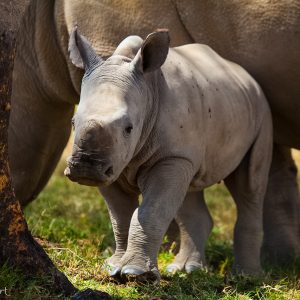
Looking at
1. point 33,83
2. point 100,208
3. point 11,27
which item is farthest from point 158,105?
point 100,208

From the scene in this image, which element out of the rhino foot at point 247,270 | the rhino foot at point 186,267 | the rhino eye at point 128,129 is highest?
the rhino eye at point 128,129

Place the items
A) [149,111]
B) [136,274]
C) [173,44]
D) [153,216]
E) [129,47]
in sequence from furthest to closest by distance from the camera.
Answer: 1. [173,44]
2. [129,47]
3. [149,111]
4. [153,216]
5. [136,274]

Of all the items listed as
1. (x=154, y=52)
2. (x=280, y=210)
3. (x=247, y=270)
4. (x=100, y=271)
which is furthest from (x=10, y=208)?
(x=280, y=210)

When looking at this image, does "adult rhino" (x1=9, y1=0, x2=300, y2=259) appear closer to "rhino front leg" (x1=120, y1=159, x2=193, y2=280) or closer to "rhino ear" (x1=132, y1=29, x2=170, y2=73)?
"rhino ear" (x1=132, y1=29, x2=170, y2=73)

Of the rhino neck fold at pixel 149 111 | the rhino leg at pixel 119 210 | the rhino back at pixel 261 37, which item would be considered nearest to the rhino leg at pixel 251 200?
the rhino back at pixel 261 37

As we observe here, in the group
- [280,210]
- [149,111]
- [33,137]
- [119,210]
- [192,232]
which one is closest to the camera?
[149,111]

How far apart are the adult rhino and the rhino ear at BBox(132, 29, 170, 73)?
114 centimetres

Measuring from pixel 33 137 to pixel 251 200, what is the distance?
1659 millimetres

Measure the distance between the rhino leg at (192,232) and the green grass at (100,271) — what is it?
0.19 m

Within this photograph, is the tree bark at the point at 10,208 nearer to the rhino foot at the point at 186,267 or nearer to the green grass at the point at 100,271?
the green grass at the point at 100,271

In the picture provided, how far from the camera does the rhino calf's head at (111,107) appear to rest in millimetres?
4488

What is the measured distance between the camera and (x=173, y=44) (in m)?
6.25

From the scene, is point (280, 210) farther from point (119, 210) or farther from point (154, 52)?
point (154, 52)

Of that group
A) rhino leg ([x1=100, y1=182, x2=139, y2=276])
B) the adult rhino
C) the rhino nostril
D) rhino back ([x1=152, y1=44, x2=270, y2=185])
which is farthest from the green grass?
rhino back ([x1=152, y1=44, x2=270, y2=185])
